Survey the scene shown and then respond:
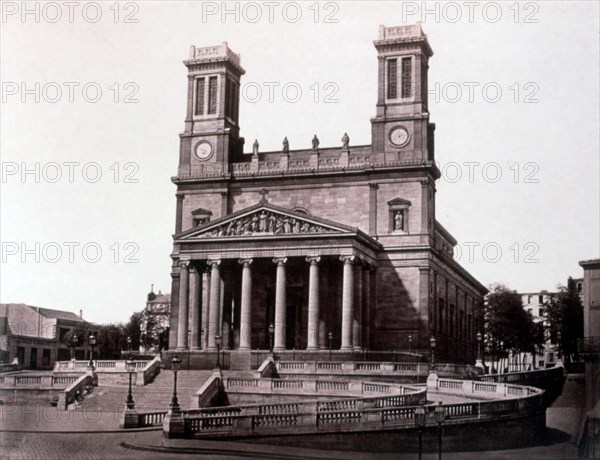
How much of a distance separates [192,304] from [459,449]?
3432 centimetres

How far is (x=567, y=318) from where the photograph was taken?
6031cm

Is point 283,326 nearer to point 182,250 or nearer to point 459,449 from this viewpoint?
point 182,250

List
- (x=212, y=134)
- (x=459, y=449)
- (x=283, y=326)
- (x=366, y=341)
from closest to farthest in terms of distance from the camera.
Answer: (x=459, y=449) → (x=283, y=326) → (x=366, y=341) → (x=212, y=134)

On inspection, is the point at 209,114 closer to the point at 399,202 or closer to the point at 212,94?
the point at 212,94

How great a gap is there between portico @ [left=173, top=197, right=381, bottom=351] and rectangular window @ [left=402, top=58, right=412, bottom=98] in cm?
1248

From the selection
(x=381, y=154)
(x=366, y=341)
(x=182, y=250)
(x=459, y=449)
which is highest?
(x=381, y=154)

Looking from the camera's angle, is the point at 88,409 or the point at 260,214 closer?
the point at 88,409

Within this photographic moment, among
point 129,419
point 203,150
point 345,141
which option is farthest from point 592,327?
point 203,150

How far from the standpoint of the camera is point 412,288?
7338cm

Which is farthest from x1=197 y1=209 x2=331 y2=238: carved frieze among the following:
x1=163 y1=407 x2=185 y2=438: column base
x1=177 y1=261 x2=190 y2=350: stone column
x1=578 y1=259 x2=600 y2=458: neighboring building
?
x1=163 y1=407 x2=185 y2=438: column base

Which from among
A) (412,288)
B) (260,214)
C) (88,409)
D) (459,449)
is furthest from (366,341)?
(459,449)

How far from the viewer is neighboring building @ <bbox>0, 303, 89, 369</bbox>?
109 metres

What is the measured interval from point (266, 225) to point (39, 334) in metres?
62.2

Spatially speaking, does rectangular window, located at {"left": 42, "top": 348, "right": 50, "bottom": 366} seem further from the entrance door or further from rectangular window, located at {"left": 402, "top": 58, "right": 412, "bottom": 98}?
rectangular window, located at {"left": 402, "top": 58, "right": 412, "bottom": 98}
